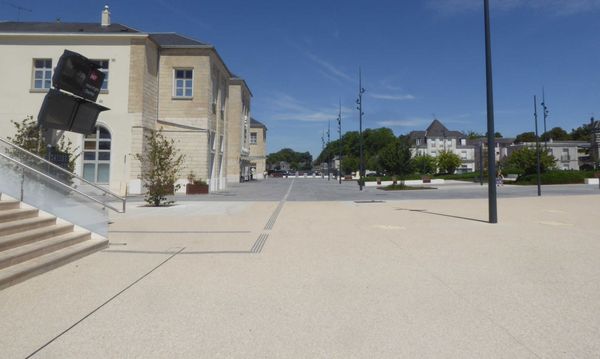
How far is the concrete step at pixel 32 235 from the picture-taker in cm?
523

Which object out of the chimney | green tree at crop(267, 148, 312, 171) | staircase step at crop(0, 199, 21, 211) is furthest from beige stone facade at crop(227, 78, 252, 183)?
green tree at crop(267, 148, 312, 171)

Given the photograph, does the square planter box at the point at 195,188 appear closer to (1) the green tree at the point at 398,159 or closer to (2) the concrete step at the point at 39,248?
(1) the green tree at the point at 398,159

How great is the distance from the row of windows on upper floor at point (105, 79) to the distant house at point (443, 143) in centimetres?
8183

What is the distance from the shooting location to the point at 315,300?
416 cm

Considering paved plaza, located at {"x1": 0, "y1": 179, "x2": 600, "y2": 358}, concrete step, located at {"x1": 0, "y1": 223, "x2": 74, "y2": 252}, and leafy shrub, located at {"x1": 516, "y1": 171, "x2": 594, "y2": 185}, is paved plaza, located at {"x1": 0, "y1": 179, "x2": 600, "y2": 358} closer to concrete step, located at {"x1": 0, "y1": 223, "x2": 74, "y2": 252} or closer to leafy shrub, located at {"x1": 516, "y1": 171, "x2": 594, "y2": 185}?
concrete step, located at {"x1": 0, "y1": 223, "x2": 74, "y2": 252}

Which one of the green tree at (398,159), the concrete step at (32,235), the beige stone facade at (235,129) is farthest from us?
the beige stone facade at (235,129)

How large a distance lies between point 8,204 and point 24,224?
86 cm

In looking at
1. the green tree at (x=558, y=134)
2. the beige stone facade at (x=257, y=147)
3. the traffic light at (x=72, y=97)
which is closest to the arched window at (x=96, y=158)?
the traffic light at (x=72, y=97)

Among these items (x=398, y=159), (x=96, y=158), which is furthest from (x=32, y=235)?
(x=398, y=159)

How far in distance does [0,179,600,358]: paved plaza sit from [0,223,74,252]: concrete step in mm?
785

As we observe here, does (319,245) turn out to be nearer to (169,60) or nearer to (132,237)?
(132,237)

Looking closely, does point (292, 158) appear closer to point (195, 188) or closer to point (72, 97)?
point (195, 188)

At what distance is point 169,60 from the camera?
26.7 m

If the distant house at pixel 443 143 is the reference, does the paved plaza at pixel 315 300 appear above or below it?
below
